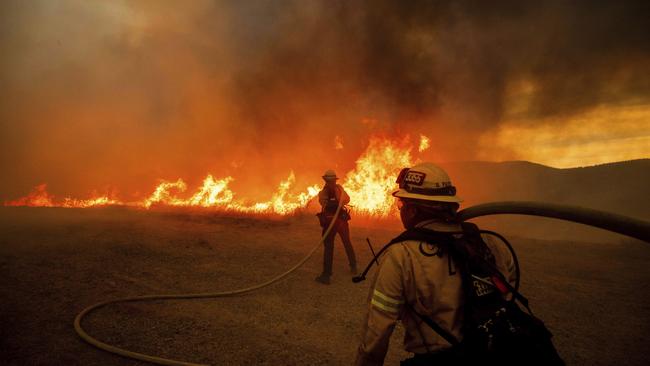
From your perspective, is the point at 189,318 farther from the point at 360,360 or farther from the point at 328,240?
the point at 360,360

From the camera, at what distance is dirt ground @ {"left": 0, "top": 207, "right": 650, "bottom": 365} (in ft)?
15.1

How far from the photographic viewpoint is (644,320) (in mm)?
5926

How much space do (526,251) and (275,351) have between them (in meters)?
10.4

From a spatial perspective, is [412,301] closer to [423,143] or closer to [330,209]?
[330,209]

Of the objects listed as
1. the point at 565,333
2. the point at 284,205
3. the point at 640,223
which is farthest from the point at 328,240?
the point at 284,205

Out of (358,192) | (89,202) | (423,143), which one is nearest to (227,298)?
(358,192)

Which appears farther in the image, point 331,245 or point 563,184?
point 563,184

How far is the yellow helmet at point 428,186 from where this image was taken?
7.07 feet

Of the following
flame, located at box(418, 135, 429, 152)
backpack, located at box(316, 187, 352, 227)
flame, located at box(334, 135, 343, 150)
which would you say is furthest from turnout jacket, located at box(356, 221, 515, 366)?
flame, located at box(334, 135, 343, 150)

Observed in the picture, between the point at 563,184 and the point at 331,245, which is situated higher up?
the point at 563,184

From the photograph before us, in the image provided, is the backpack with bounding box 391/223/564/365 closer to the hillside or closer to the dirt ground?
the dirt ground

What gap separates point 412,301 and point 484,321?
16.5 inches

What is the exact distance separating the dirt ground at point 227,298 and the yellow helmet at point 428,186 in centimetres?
326

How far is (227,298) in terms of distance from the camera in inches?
256
